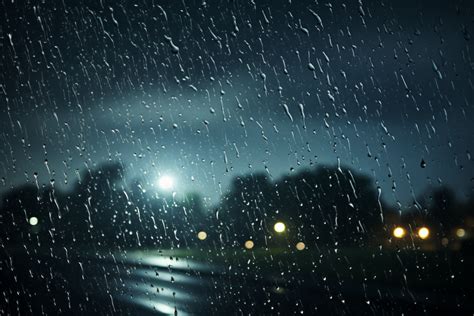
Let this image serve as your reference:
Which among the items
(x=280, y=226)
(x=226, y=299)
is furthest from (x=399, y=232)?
(x=280, y=226)

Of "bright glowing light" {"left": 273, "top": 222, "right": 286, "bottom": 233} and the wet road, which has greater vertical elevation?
"bright glowing light" {"left": 273, "top": 222, "right": 286, "bottom": 233}

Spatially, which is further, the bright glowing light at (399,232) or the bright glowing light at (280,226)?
the bright glowing light at (280,226)

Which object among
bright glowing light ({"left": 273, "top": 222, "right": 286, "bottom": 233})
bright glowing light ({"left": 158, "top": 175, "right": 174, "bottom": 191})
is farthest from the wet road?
bright glowing light ({"left": 273, "top": 222, "right": 286, "bottom": 233})

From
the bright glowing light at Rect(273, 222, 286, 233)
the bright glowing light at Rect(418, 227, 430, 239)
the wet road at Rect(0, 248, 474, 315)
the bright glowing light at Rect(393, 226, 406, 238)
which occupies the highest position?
the bright glowing light at Rect(273, 222, 286, 233)

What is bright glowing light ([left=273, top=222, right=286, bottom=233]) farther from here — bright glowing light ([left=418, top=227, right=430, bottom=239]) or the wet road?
bright glowing light ([left=418, top=227, right=430, bottom=239])

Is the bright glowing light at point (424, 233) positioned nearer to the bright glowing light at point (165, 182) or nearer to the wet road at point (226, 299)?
the wet road at point (226, 299)

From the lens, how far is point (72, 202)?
8.05m

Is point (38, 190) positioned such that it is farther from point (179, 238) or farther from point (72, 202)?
point (179, 238)

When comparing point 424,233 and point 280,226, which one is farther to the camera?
point 280,226

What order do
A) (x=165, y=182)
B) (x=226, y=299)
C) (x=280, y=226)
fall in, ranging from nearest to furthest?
(x=165, y=182)
(x=226, y=299)
(x=280, y=226)

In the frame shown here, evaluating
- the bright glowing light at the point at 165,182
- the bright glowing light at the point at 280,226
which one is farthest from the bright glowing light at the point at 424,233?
the bright glowing light at the point at 280,226

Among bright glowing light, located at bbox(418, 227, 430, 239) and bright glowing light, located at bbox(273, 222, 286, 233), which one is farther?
A: bright glowing light, located at bbox(273, 222, 286, 233)

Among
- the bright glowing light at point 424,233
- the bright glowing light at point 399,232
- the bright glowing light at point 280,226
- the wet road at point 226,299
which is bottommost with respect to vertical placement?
the wet road at point 226,299

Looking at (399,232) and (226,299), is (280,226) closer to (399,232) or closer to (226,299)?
(226,299)
